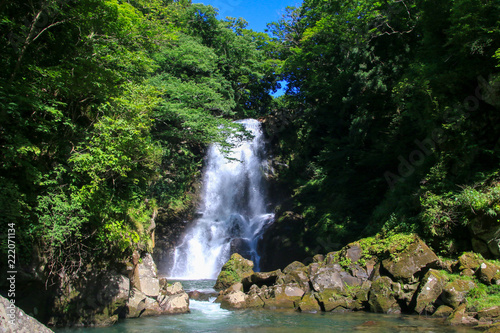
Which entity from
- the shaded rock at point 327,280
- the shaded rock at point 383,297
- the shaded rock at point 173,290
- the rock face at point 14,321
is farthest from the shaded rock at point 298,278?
the rock face at point 14,321

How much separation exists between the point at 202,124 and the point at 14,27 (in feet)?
32.1

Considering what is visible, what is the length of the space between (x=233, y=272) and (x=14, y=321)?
1279 cm

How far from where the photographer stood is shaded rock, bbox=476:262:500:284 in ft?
27.0

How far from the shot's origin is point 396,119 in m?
15.5

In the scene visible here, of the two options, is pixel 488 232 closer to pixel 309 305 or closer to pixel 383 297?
pixel 383 297

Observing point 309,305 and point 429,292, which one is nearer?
point 429,292

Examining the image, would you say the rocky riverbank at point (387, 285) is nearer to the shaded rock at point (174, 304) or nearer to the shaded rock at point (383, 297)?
the shaded rock at point (383, 297)

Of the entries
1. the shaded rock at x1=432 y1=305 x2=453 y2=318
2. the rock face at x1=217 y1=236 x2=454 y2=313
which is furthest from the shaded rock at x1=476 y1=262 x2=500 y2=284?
the shaded rock at x1=432 y1=305 x2=453 y2=318

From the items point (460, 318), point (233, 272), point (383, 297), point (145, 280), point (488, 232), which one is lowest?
point (460, 318)

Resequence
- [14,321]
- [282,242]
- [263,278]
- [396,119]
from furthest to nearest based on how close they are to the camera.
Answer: [282,242] → [396,119] → [263,278] → [14,321]

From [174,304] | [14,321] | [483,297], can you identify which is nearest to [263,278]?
[174,304]

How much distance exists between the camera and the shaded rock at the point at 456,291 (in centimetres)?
826

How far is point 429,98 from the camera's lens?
11.9m

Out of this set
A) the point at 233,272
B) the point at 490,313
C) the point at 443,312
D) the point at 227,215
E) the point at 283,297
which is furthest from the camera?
the point at 227,215
